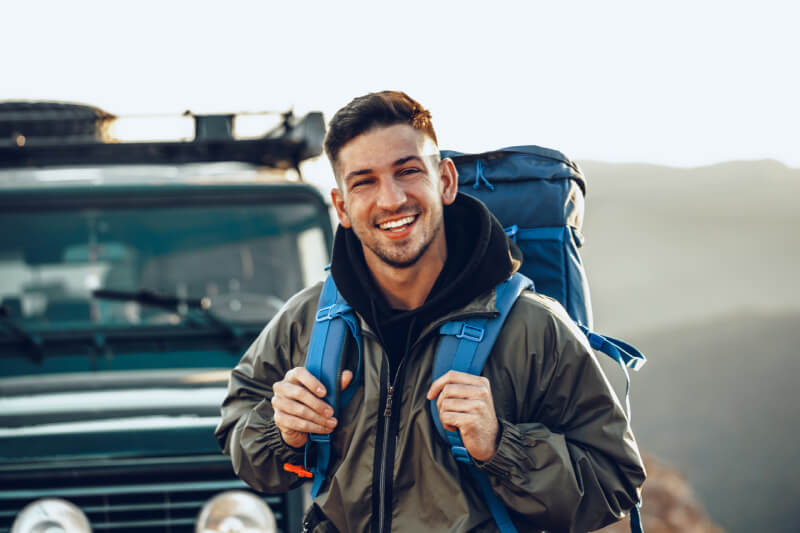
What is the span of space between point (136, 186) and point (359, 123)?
1.68 metres

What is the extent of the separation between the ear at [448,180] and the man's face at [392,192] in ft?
0.24

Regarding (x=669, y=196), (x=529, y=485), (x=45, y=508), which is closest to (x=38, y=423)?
(x=45, y=508)

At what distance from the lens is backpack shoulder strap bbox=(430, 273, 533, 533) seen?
1.93 metres

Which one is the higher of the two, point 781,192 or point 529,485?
point 529,485

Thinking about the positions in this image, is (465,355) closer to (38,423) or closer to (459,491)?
(459,491)

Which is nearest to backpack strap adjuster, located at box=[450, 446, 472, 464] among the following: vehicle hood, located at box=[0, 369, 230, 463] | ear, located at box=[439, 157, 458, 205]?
ear, located at box=[439, 157, 458, 205]

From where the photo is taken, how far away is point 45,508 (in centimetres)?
251

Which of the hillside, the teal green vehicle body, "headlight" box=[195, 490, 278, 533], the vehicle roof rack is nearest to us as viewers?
"headlight" box=[195, 490, 278, 533]

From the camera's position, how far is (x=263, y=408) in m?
2.22

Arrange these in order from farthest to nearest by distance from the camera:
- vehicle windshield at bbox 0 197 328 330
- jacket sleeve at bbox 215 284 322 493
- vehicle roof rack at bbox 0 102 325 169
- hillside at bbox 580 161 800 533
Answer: hillside at bbox 580 161 800 533 < vehicle roof rack at bbox 0 102 325 169 < vehicle windshield at bbox 0 197 328 330 < jacket sleeve at bbox 215 284 322 493

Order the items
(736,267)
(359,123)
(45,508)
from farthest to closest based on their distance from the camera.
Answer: (736,267) → (45,508) → (359,123)

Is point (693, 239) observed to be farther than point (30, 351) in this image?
Yes

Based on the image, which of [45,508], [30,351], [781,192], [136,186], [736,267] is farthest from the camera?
[781,192]

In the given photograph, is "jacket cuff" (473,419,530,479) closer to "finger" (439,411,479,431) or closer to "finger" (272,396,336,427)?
"finger" (439,411,479,431)
